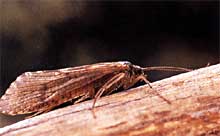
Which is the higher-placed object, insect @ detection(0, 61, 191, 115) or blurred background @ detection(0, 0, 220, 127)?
blurred background @ detection(0, 0, 220, 127)

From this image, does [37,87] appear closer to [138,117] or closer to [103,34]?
[138,117]

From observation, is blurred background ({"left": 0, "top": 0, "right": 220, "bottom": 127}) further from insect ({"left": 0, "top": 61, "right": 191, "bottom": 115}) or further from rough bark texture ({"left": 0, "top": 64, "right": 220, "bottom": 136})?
rough bark texture ({"left": 0, "top": 64, "right": 220, "bottom": 136})

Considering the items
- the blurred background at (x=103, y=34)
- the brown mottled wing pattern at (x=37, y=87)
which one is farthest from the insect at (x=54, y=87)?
A: the blurred background at (x=103, y=34)

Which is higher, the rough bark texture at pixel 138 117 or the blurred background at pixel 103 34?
the blurred background at pixel 103 34

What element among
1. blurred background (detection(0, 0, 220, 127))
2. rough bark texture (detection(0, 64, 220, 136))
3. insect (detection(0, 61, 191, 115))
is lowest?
rough bark texture (detection(0, 64, 220, 136))

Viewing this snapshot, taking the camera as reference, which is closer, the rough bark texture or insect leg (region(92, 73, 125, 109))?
the rough bark texture

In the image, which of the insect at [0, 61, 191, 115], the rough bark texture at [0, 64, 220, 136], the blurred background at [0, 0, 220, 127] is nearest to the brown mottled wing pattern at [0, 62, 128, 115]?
the insect at [0, 61, 191, 115]

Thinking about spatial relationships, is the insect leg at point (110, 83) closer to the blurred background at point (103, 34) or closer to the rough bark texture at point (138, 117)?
the rough bark texture at point (138, 117)

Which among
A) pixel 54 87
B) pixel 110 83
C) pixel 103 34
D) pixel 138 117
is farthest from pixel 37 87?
pixel 103 34

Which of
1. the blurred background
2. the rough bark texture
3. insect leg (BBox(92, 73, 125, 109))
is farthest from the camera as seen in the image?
the blurred background
